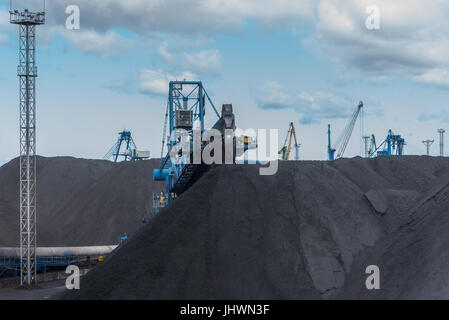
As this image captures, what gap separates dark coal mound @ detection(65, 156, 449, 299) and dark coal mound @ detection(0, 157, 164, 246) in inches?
1118

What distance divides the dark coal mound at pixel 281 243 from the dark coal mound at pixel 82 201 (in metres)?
28.4

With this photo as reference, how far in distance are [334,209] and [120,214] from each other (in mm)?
36235

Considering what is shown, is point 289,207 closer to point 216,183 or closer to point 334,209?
point 334,209

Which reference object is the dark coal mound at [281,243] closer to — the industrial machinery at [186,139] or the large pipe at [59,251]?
the industrial machinery at [186,139]

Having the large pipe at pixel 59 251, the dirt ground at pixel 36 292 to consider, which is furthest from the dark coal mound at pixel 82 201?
the dirt ground at pixel 36 292

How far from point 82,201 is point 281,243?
45.1 m

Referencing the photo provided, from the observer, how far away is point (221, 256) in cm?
2206

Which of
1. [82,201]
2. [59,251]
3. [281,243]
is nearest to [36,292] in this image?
[59,251]

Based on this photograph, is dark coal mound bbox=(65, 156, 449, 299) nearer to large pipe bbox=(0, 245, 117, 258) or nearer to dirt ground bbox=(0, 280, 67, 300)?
dirt ground bbox=(0, 280, 67, 300)

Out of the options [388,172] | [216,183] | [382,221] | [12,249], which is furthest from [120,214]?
[382,221]

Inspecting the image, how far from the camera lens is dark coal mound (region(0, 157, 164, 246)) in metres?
54.8

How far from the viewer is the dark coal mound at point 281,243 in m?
20.7

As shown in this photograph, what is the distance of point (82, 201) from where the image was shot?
211 feet
